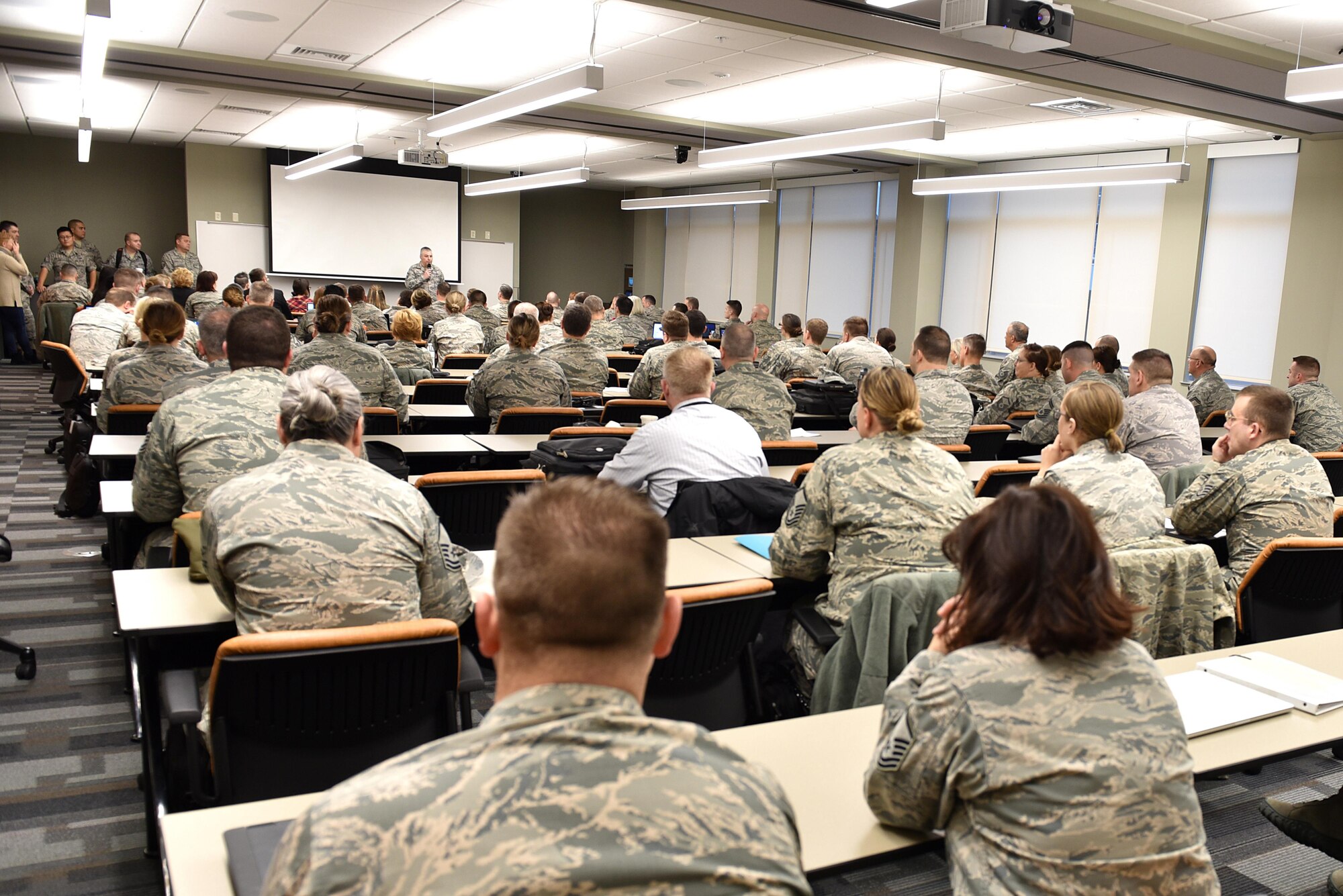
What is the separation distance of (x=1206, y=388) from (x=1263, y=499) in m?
5.17

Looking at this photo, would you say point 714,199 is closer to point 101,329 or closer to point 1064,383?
point 1064,383

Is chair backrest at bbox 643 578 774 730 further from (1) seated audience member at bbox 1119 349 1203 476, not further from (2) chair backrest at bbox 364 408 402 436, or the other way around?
(1) seated audience member at bbox 1119 349 1203 476

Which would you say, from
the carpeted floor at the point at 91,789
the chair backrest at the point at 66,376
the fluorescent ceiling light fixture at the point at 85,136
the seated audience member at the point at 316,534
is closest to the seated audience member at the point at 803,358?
the chair backrest at the point at 66,376

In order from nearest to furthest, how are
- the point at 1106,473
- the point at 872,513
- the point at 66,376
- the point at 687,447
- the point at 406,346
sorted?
the point at 872,513 < the point at 1106,473 < the point at 687,447 < the point at 66,376 < the point at 406,346

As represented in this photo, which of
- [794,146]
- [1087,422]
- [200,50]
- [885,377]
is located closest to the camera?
[885,377]

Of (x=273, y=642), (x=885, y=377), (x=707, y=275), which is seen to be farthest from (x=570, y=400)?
(x=707, y=275)

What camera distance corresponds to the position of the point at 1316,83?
5484 mm

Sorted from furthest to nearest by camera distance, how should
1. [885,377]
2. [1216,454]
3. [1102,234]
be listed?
[1102,234] → [1216,454] → [885,377]

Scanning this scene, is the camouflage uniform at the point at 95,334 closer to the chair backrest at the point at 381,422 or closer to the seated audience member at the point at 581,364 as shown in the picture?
the seated audience member at the point at 581,364

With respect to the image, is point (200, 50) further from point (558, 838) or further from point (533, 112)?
point (558, 838)

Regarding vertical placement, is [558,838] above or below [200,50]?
below

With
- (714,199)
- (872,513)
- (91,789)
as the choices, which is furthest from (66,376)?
(714,199)

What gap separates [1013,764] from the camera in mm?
1373

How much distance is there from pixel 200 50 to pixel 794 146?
5.12 m
